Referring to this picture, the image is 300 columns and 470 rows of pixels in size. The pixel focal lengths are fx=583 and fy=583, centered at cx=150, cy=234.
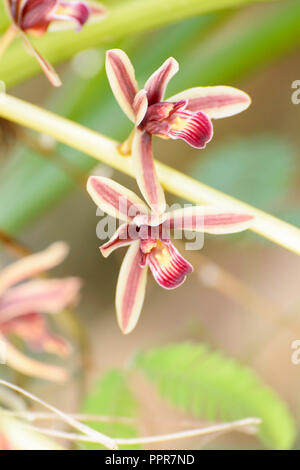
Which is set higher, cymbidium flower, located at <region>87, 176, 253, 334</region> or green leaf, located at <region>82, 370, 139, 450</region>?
cymbidium flower, located at <region>87, 176, 253, 334</region>

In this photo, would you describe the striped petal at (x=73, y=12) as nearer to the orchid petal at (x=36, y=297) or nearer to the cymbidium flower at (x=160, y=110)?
the cymbidium flower at (x=160, y=110)

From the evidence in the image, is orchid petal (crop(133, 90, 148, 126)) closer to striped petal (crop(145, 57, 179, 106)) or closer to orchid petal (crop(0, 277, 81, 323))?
striped petal (crop(145, 57, 179, 106))

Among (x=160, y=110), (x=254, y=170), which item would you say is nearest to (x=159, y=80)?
(x=160, y=110)

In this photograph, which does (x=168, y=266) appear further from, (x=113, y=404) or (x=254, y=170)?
(x=254, y=170)

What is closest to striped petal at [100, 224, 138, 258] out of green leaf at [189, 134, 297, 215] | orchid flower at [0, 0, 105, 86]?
orchid flower at [0, 0, 105, 86]
